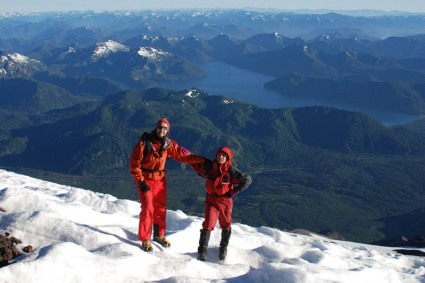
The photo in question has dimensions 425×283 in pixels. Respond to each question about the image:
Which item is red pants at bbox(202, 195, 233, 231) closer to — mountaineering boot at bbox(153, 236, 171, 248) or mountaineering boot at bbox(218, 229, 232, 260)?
mountaineering boot at bbox(218, 229, 232, 260)

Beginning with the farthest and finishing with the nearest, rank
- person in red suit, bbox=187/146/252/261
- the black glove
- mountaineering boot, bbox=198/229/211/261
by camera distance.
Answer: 1. person in red suit, bbox=187/146/252/261
2. mountaineering boot, bbox=198/229/211/261
3. the black glove

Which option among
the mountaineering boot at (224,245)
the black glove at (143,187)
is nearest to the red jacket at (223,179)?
the mountaineering boot at (224,245)

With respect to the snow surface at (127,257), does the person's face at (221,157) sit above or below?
above

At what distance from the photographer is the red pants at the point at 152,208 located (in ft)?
47.7

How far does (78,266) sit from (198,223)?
8.68 meters

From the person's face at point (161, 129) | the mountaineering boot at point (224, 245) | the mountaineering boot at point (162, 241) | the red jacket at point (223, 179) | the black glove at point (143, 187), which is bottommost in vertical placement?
the mountaineering boot at point (162, 241)

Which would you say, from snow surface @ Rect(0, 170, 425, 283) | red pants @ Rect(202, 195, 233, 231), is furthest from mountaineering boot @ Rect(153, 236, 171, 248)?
red pants @ Rect(202, 195, 233, 231)

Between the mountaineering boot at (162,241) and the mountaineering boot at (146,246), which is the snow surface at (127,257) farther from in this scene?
the mountaineering boot at (162,241)

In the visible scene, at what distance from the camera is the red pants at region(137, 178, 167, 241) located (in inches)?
573

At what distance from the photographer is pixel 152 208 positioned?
49.5 feet

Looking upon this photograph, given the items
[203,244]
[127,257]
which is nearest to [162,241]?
[203,244]

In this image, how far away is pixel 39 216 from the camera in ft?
45.2

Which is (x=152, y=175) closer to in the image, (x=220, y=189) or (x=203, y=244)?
(x=220, y=189)

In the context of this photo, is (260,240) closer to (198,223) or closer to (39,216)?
Result: (198,223)
